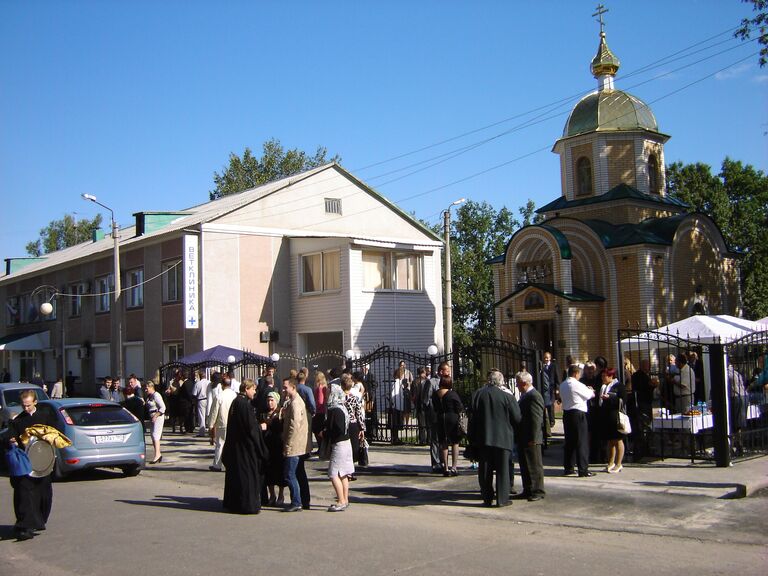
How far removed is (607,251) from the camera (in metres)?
31.1

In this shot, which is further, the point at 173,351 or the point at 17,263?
the point at 17,263

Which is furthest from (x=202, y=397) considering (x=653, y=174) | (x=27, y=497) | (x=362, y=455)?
(x=653, y=174)

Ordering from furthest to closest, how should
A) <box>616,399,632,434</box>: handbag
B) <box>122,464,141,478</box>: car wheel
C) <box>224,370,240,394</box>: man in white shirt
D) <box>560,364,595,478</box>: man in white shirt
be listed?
1. <box>224,370,240,394</box>: man in white shirt
2. <box>122,464,141,478</box>: car wheel
3. <box>616,399,632,434</box>: handbag
4. <box>560,364,595,478</box>: man in white shirt

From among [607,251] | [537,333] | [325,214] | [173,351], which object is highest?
[325,214]

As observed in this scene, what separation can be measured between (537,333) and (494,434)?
22.1 meters

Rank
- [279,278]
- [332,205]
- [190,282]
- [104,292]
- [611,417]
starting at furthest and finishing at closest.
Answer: [104,292] < [332,205] < [279,278] < [190,282] < [611,417]

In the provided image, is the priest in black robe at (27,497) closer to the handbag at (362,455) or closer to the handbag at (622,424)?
the handbag at (362,455)

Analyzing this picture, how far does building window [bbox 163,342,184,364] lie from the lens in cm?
2922

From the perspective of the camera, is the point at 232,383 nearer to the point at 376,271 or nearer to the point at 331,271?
the point at 331,271

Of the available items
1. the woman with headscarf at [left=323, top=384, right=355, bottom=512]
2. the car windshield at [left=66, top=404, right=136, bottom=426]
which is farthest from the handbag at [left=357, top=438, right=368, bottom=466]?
the car windshield at [left=66, top=404, right=136, bottom=426]

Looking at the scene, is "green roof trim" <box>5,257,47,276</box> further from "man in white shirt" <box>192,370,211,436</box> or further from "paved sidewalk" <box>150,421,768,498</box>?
"paved sidewalk" <box>150,421,768,498</box>

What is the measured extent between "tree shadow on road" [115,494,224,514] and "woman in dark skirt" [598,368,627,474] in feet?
20.3

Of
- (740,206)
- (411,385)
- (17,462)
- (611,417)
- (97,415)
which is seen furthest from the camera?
(740,206)

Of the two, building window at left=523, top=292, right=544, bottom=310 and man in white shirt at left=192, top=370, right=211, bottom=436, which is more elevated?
building window at left=523, top=292, right=544, bottom=310
